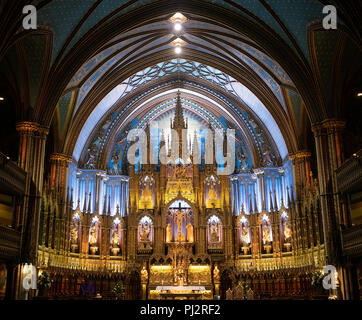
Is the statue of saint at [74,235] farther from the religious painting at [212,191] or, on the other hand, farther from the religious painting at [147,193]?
the religious painting at [212,191]

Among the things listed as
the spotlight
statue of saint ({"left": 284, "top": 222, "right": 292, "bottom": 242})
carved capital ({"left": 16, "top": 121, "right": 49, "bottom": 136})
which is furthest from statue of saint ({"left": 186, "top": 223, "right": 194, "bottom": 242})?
the spotlight

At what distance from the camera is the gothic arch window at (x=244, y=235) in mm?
29188

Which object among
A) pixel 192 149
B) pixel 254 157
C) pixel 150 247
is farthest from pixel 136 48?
pixel 150 247

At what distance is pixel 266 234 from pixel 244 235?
169cm

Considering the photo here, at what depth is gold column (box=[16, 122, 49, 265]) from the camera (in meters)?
20.2

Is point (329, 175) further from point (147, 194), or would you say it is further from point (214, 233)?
point (147, 194)

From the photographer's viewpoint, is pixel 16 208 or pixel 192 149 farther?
pixel 192 149

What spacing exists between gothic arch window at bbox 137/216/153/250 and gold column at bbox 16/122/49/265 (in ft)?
33.1

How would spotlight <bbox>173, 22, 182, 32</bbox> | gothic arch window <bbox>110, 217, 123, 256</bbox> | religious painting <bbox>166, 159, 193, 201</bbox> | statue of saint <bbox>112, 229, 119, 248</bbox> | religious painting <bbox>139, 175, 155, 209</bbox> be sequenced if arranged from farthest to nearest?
religious painting <bbox>139, 175, 155, 209</bbox>
religious painting <bbox>166, 159, 193, 201</bbox>
statue of saint <bbox>112, 229, 119, 248</bbox>
gothic arch window <bbox>110, 217, 123, 256</bbox>
spotlight <bbox>173, 22, 182, 32</bbox>

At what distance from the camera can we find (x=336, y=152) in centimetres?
2120

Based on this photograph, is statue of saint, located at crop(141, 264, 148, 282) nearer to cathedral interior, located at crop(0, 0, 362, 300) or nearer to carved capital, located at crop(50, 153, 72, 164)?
cathedral interior, located at crop(0, 0, 362, 300)
